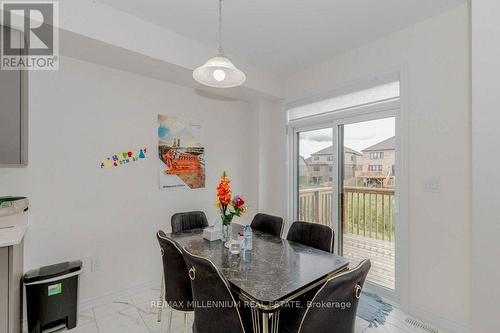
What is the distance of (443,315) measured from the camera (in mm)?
2119

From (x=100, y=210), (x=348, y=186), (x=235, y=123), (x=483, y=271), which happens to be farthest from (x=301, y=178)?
(x=100, y=210)

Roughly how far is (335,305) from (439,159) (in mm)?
1735

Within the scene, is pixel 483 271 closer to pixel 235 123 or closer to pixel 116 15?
pixel 235 123

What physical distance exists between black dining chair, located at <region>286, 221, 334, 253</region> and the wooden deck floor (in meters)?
0.80

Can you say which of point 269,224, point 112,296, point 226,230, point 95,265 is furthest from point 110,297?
point 269,224

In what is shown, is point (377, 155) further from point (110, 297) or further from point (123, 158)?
point (110, 297)

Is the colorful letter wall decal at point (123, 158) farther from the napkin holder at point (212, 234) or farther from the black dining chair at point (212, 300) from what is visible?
the black dining chair at point (212, 300)

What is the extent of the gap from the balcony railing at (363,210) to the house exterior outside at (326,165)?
16cm

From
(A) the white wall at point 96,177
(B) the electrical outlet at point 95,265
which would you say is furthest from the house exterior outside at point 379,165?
(B) the electrical outlet at point 95,265

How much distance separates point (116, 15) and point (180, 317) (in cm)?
275

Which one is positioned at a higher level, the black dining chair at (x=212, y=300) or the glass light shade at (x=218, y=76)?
the glass light shade at (x=218, y=76)

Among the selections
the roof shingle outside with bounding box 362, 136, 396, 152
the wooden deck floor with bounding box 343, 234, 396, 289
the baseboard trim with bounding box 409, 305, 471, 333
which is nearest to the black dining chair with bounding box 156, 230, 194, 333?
the wooden deck floor with bounding box 343, 234, 396, 289

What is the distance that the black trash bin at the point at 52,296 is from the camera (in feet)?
6.38

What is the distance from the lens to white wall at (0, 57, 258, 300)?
2223mm
